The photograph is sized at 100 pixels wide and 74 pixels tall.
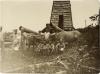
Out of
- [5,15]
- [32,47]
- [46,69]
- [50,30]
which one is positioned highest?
[5,15]

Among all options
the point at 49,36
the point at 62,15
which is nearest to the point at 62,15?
the point at 62,15

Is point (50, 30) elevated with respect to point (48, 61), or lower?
elevated

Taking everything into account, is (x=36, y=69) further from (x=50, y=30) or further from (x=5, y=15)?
(x=5, y=15)

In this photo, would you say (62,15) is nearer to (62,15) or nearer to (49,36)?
(62,15)

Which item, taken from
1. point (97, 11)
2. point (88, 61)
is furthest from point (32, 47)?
point (97, 11)

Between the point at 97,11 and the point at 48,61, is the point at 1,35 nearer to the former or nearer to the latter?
the point at 48,61

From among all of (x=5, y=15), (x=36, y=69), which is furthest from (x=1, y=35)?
(x=36, y=69)
